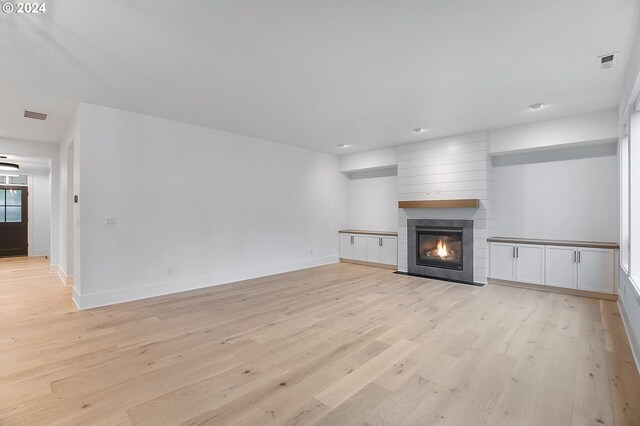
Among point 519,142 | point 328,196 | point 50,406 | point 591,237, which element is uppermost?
point 519,142

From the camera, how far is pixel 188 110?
14.6ft

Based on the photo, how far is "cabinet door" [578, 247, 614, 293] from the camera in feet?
14.4

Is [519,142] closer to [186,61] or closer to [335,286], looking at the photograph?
[335,286]

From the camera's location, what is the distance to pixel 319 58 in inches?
115

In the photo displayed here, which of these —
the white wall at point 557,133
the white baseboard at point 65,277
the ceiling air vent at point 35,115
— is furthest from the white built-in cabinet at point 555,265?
the ceiling air vent at point 35,115

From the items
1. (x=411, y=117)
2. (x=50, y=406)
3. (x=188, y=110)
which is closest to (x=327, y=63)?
(x=411, y=117)

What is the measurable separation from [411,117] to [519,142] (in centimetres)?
203

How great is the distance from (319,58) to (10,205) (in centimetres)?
1111

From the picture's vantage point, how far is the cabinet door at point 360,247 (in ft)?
24.1

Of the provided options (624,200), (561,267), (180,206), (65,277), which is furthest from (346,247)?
(65,277)

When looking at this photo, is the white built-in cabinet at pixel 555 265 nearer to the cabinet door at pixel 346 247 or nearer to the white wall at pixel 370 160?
the white wall at pixel 370 160

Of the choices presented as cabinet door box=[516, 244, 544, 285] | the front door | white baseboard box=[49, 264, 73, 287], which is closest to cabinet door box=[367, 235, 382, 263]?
cabinet door box=[516, 244, 544, 285]

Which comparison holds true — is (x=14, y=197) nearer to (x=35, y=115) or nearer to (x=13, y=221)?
(x=13, y=221)

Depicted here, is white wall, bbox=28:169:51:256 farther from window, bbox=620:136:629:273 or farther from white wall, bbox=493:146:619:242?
window, bbox=620:136:629:273
